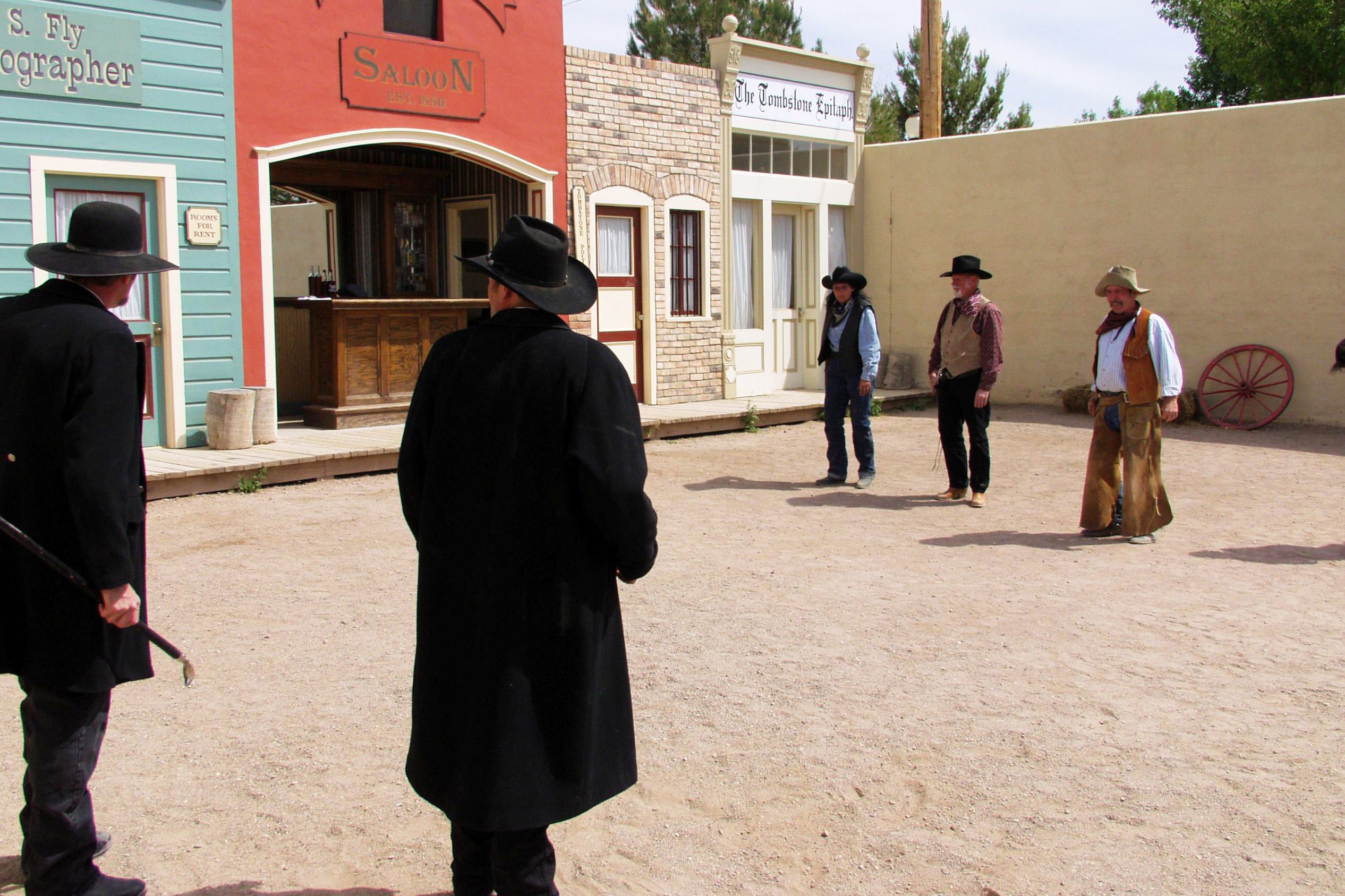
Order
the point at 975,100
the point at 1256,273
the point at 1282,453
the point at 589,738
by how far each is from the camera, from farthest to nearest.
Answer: the point at 975,100 → the point at 1256,273 → the point at 1282,453 → the point at 589,738

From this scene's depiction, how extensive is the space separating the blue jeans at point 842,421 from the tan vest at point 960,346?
0.83 m

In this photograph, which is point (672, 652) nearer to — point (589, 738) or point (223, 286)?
point (589, 738)

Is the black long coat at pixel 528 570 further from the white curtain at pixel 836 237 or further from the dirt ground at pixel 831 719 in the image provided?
the white curtain at pixel 836 237

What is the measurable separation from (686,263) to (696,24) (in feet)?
92.5

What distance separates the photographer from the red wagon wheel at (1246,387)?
1323 centimetres

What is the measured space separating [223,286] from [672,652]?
21.9ft

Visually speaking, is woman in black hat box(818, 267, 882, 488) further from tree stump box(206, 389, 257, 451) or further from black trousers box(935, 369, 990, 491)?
tree stump box(206, 389, 257, 451)

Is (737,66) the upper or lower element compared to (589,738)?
upper

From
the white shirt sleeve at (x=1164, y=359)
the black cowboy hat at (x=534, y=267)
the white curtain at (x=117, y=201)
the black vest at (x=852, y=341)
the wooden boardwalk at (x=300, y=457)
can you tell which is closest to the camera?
the black cowboy hat at (x=534, y=267)

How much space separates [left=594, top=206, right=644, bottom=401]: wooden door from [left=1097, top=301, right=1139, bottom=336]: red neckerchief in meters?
6.50

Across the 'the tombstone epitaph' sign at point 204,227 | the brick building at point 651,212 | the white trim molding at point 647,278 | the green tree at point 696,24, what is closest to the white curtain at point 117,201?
the 'the tombstone epitaph' sign at point 204,227

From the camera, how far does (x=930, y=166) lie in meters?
16.1

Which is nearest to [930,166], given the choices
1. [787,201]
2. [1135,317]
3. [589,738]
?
[787,201]

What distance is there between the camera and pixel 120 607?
288 centimetres
